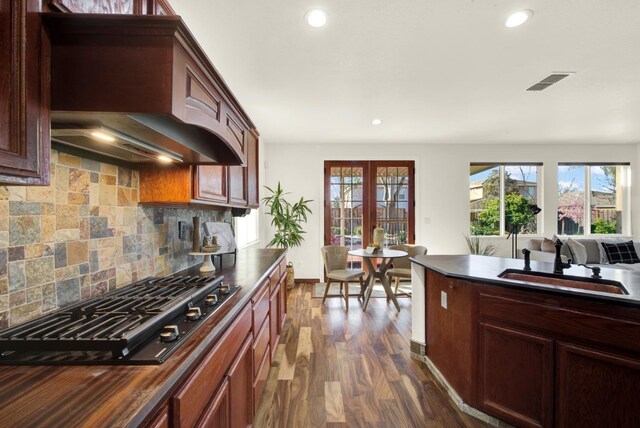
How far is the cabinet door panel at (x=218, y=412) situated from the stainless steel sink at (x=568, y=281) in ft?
5.70

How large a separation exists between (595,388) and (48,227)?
8.45ft

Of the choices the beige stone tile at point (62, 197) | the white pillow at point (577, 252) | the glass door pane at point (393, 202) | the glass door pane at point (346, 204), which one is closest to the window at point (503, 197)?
the white pillow at point (577, 252)

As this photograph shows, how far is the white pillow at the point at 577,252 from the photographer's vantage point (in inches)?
177

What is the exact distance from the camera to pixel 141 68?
2.81 feet

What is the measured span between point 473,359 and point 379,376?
31.8 inches

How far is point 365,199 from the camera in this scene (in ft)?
17.7

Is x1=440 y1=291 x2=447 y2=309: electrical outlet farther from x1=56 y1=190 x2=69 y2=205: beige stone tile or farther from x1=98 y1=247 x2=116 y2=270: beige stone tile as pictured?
x1=56 y1=190 x2=69 y2=205: beige stone tile

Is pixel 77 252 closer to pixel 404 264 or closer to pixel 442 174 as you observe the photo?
pixel 404 264

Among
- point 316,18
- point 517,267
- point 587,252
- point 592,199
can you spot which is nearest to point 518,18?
point 316,18

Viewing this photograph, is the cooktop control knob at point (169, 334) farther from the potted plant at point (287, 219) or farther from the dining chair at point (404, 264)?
the potted plant at point (287, 219)

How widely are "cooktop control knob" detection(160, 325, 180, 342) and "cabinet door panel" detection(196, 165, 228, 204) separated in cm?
97

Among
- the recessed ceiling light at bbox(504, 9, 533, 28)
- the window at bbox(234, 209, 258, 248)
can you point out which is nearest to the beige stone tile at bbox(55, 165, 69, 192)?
the window at bbox(234, 209, 258, 248)

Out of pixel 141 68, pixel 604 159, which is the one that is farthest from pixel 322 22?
pixel 604 159

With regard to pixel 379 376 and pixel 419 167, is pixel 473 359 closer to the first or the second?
pixel 379 376
